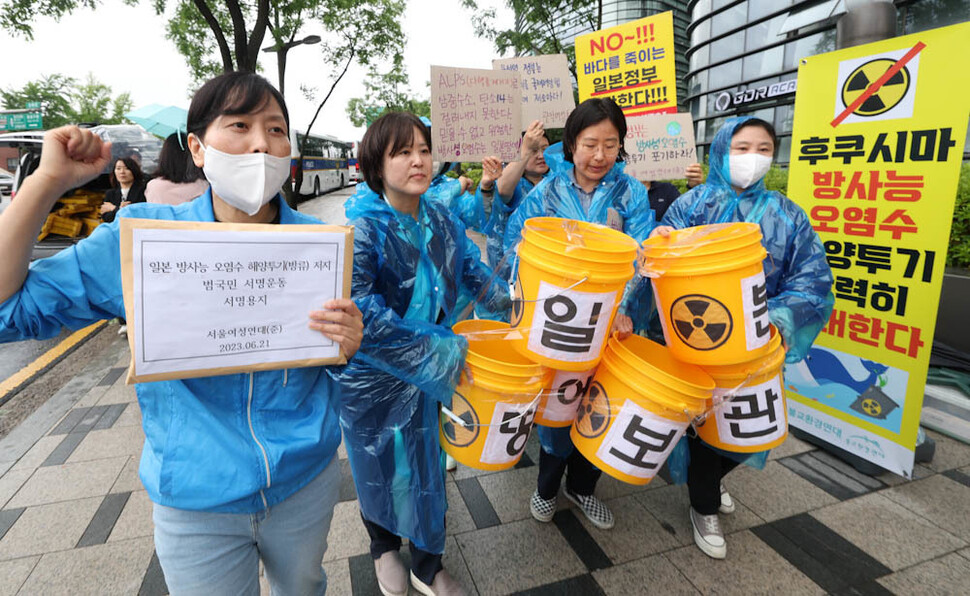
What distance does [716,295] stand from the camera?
152 cm

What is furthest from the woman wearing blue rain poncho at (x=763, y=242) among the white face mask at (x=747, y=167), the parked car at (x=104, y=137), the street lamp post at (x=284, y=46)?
the street lamp post at (x=284, y=46)

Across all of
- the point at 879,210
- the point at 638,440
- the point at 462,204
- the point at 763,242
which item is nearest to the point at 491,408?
the point at 638,440

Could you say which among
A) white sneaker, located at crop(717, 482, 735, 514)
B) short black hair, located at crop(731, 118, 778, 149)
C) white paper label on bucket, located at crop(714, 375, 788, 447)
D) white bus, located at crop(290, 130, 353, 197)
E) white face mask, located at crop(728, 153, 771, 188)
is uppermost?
white bus, located at crop(290, 130, 353, 197)

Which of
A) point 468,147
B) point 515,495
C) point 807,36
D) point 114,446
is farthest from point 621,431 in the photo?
point 807,36

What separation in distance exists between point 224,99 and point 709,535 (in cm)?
259

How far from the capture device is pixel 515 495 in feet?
8.98

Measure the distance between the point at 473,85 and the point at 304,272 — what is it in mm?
2003

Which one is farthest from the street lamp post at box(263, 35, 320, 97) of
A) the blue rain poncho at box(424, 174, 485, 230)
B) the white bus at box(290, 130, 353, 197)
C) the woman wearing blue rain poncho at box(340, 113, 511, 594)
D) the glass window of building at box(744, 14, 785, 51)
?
the glass window of building at box(744, 14, 785, 51)

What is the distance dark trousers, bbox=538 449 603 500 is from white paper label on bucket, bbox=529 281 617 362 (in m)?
1.15

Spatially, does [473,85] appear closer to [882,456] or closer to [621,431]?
[621,431]

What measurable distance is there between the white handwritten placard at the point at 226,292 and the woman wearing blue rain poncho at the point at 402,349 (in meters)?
0.37

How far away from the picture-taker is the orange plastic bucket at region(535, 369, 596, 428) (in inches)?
66.9

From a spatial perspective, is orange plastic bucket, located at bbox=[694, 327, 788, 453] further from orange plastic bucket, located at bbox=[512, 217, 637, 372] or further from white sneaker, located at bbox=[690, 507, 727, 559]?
white sneaker, located at bbox=[690, 507, 727, 559]

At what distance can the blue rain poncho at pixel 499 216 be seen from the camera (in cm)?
302
